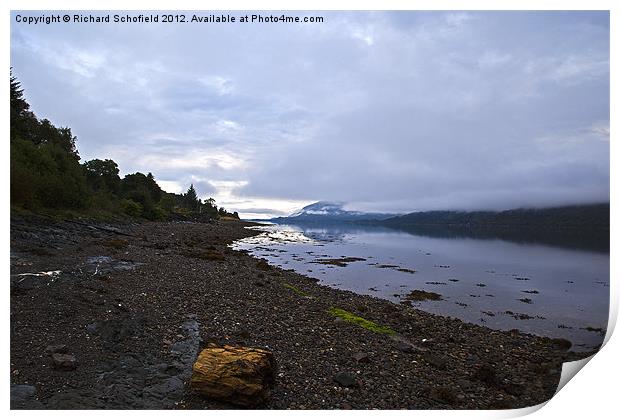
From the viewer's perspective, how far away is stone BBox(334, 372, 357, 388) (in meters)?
3.86

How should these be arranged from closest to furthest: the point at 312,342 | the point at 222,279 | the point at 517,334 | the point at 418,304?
the point at 312,342, the point at 517,334, the point at 222,279, the point at 418,304

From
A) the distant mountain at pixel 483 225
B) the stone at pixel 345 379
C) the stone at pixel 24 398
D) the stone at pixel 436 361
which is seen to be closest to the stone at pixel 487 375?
the stone at pixel 436 361

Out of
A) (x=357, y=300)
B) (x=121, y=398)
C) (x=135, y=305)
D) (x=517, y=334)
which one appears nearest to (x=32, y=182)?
(x=135, y=305)

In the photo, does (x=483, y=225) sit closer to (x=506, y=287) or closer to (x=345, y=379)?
(x=506, y=287)

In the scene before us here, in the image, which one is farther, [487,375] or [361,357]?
[361,357]

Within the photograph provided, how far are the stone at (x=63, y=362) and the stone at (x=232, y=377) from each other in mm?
1267

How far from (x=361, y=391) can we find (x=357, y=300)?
18.0 feet

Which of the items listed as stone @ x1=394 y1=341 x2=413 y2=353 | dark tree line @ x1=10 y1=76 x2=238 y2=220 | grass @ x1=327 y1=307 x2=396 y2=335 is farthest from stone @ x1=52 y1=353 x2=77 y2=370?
grass @ x1=327 y1=307 x2=396 y2=335

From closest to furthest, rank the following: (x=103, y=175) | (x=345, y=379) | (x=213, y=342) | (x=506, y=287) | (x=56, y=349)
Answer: (x=56, y=349), (x=345, y=379), (x=213, y=342), (x=506, y=287), (x=103, y=175)

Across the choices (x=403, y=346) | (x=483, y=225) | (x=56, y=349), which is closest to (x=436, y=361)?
(x=403, y=346)

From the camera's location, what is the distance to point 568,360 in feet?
14.4

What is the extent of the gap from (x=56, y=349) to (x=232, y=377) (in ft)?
6.54

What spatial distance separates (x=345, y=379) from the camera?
3.91m
